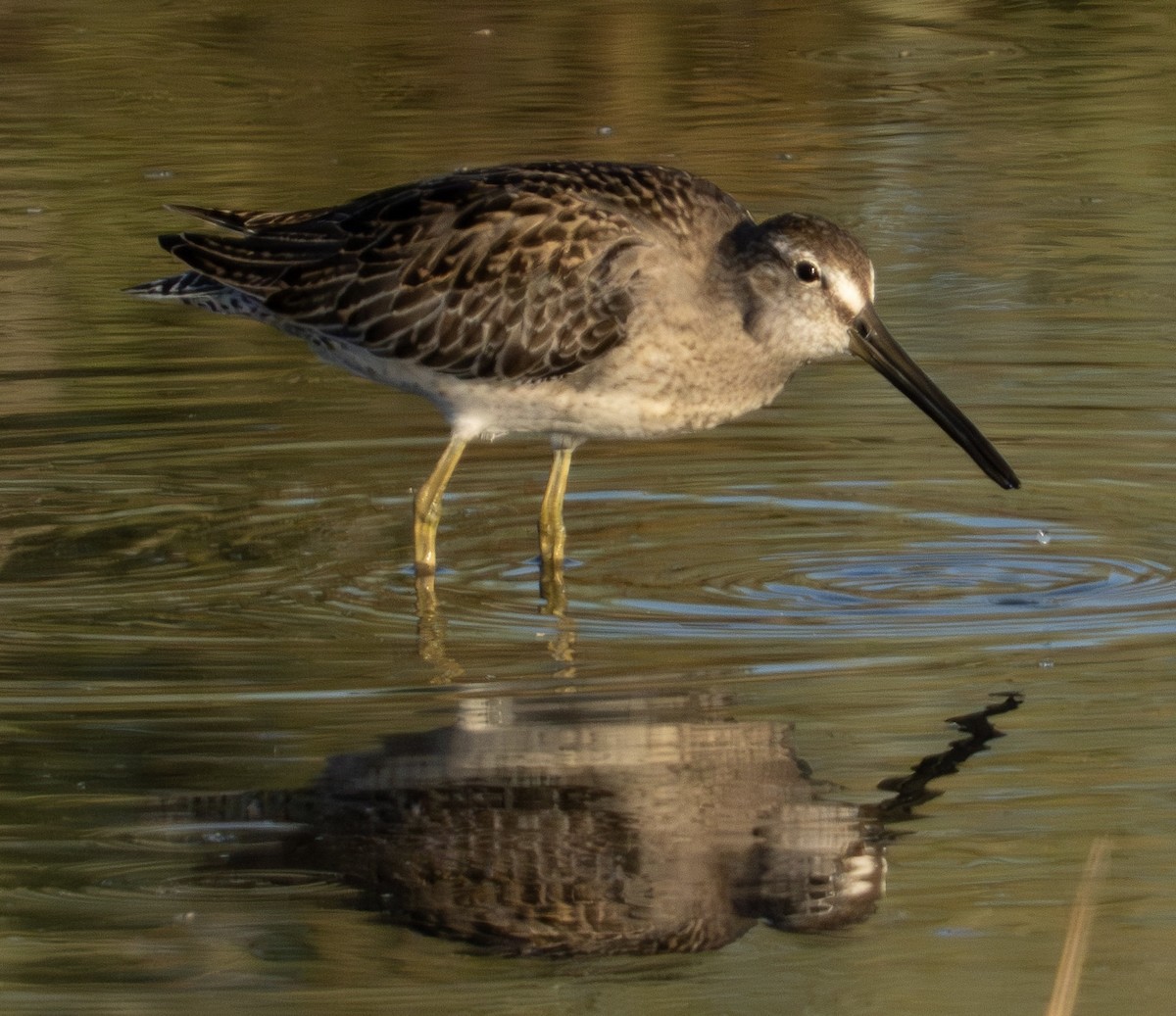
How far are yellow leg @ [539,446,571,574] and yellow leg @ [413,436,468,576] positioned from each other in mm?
327

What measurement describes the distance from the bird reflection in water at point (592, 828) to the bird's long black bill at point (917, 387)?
201 centimetres

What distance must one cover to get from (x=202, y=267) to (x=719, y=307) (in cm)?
191

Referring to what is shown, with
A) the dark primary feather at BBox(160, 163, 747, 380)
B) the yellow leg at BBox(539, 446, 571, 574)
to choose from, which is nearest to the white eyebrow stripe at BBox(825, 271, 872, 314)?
the dark primary feather at BBox(160, 163, 747, 380)

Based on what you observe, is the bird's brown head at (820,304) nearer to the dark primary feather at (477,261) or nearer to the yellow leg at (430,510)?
the dark primary feather at (477,261)

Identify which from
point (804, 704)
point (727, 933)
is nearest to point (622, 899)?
point (727, 933)

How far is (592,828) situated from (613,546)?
2.96 metres

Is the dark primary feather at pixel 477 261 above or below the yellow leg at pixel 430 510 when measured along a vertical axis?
above

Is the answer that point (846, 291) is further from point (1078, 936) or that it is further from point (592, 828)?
point (1078, 936)

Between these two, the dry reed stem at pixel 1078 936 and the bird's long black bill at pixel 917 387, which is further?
the bird's long black bill at pixel 917 387

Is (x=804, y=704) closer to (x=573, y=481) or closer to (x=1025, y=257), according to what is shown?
(x=573, y=481)

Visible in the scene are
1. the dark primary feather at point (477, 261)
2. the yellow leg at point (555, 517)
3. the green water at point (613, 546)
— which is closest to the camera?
the green water at point (613, 546)

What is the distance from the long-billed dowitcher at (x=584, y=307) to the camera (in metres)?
8.13

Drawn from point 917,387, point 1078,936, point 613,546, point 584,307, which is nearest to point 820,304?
point 917,387

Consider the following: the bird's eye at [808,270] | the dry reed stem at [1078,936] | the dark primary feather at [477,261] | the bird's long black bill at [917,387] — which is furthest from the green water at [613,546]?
the bird's eye at [808,270]
